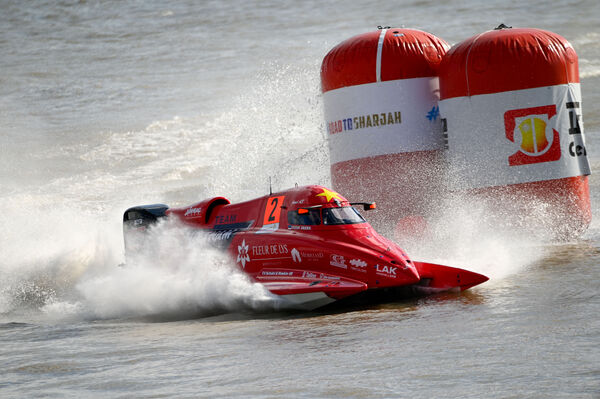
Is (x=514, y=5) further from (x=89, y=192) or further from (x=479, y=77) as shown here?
(x=479, y=77)

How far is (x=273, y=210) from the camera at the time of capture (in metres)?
11.2

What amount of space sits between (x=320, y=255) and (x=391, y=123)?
16.3ft

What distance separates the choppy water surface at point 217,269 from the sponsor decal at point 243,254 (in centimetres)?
25

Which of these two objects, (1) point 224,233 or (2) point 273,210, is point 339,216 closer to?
(2) point 273,210

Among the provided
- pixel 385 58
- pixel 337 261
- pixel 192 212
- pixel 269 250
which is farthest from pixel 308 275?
pixel 385 58

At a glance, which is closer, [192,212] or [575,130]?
[192,212]

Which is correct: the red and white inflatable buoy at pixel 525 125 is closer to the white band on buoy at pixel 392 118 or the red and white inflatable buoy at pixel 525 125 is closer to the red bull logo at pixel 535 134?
the red bull logo at pixel 535 134

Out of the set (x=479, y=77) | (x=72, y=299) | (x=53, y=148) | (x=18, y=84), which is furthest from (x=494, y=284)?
(x=18, y=84)

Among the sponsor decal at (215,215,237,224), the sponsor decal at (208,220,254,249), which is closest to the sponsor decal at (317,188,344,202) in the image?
the sponsor decal at (208,220,254,249)

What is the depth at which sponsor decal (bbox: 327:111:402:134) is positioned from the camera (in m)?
14.4

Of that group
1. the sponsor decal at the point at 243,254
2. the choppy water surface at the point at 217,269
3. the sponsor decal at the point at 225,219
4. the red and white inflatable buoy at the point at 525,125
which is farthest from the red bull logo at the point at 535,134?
the sponsor decal at the point at 243,254

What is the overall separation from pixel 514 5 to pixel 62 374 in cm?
3718

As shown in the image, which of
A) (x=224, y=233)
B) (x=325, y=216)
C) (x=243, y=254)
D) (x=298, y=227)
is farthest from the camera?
(x=224, y=233)

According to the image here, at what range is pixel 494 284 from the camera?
10.2 meters
